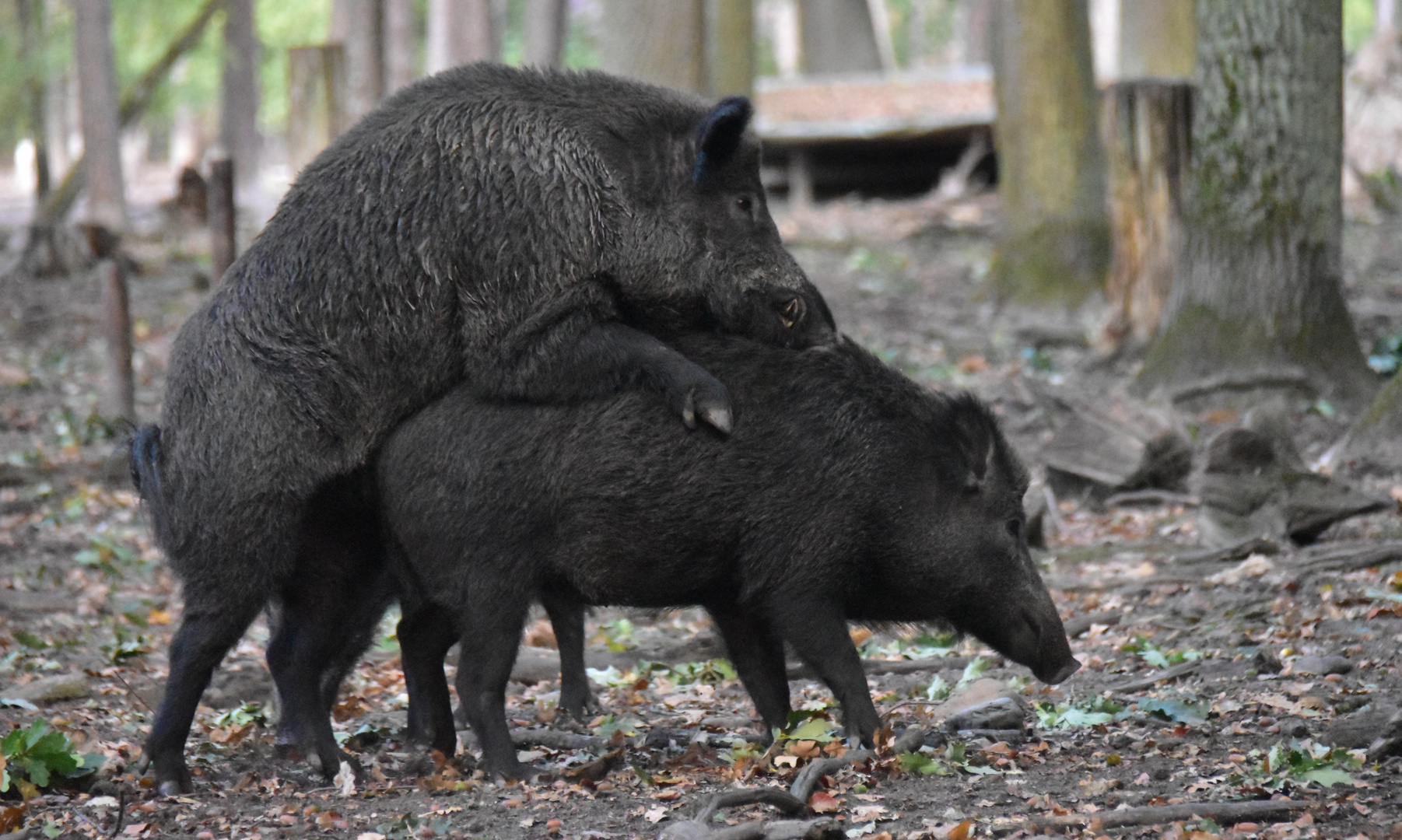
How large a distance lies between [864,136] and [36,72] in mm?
11744

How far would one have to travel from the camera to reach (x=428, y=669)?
6.00m

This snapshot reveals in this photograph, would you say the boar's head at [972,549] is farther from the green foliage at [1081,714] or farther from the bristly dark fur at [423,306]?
the bristly dark fur at [423,306]

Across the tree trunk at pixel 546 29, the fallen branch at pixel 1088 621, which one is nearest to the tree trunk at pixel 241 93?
the tree trunk at pixel 546 29

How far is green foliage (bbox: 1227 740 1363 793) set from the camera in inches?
177

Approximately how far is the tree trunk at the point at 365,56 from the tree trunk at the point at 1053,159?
598 cm

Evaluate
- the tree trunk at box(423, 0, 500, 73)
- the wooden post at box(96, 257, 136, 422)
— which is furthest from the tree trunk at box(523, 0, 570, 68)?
the wooden post at box(96, 257, 136, 422)

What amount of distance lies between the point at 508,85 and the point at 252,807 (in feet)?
9.53

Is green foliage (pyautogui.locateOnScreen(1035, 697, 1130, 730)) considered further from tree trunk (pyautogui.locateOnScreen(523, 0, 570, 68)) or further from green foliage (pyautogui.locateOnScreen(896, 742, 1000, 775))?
tree trunk (pyautogui.locateOnScreen(523, 0, 570, 68))

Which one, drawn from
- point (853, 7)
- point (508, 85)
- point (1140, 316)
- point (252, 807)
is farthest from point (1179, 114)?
point (853, 7)

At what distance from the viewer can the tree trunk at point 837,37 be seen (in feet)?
108

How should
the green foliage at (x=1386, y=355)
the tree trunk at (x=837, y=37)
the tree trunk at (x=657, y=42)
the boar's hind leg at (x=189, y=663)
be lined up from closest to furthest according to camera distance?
1. the boar's hind leg at (x=189, y=663)
2. the green foliage at (x=1386, y=355)
3. the tree trunk at (x=657, y=42)
4. the tree trunk at (x=837, y=37)

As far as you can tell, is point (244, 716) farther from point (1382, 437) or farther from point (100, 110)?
point (100, 110)

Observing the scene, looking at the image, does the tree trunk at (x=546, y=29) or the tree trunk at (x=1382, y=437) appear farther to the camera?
the tree trunk at (x=546, y=29)

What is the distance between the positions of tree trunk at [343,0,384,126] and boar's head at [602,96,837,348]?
6035 millimetres
